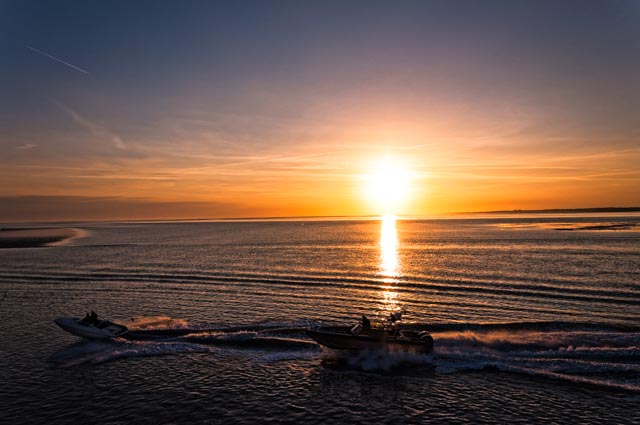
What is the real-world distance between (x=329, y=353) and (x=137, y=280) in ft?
129

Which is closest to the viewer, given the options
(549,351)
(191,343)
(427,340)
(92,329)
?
(549,351)

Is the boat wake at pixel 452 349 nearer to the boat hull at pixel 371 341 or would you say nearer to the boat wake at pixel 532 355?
the boat wake at pixel 532 355

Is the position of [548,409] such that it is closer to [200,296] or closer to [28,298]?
[200,296]

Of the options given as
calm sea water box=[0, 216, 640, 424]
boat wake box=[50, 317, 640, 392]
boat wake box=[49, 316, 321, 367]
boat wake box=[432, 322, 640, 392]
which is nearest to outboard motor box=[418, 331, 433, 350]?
boat wake box=[50, 317, 640, 392]

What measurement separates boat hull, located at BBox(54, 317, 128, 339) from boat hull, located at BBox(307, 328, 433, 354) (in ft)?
51.5

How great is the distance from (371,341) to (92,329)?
22.0 metres

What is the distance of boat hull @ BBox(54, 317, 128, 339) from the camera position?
102 ft

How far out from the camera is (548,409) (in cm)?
1998

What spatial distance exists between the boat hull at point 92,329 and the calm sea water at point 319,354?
2.87 feet

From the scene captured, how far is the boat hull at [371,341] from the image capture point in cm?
2714

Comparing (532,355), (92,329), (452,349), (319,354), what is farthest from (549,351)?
(92,329)

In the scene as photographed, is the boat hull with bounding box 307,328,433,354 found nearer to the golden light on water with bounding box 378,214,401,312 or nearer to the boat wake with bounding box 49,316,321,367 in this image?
the boat wake with bounding box 49,316,321,367

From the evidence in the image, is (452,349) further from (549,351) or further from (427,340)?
(549,351)

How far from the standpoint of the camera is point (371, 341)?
28266 millimetres
